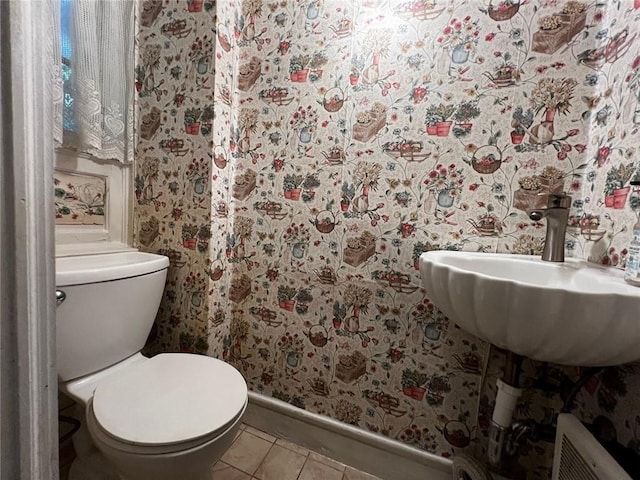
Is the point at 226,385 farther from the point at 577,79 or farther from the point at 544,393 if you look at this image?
the point at 577,79

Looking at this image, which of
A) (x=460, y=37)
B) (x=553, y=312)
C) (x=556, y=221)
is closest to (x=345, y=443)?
(x=553, y=312)

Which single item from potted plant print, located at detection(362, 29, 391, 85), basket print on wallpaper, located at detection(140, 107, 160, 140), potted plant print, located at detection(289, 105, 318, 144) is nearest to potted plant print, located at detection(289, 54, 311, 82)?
potted plant print, located at detection(289, 105, 318, 144)

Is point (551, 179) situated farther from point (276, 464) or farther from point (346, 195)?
point (276, 464)

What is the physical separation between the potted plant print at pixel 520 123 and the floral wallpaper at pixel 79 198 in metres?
1.43

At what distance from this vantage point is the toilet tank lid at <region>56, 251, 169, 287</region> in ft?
2.50

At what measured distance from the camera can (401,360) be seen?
0.97 m

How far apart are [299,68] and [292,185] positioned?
431mm

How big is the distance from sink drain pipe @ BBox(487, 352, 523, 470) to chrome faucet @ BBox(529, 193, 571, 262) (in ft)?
0.95

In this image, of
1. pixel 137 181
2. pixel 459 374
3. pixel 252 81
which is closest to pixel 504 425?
pixel 459 374

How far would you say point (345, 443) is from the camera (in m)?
1.05

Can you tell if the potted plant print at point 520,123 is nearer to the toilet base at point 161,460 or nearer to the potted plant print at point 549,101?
the potted plant print at point 549,101

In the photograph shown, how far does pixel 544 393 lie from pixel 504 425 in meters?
0.20

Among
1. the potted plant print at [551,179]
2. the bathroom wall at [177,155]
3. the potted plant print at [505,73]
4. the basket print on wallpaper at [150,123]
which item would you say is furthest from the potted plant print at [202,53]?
the potted plant print at [551,179]

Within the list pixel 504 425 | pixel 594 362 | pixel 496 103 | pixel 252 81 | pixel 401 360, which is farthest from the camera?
pixel 252 81
